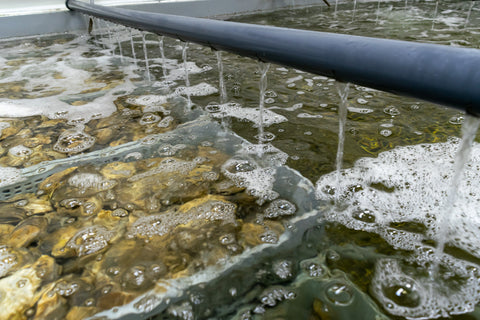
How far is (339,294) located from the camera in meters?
0.90

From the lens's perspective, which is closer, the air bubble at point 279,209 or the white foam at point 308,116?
the air bubble at point 279,209

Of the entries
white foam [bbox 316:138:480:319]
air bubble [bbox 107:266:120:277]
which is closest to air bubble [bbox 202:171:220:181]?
white foam [bbox 316:138:480:319]

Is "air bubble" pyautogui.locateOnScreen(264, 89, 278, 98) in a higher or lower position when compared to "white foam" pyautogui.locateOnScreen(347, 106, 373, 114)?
higher

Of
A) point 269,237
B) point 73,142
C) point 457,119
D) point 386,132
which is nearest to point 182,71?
point 73,142

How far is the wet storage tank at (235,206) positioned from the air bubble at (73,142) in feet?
0.04

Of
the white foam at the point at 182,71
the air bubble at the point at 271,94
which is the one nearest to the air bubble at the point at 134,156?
the air bubble at the point at 271,94

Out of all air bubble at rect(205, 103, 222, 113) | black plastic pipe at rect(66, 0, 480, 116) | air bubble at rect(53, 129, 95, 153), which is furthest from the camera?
air bubble at rect(205, 103, 222, 113)

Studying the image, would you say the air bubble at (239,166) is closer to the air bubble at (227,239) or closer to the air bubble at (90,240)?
the air bubble at (227,239)

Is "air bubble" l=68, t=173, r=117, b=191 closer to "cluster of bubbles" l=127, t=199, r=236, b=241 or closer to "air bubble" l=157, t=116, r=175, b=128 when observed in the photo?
"cluster of bubbles" l=127, t=199, r=236, b=241

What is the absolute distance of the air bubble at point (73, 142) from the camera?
169 cm

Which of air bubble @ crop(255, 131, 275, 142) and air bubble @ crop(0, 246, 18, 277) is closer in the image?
air bubble @ crop(0, 246, 18, 277)

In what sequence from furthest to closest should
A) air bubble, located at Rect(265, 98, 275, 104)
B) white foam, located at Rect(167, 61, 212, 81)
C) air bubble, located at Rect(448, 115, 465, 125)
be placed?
1. white foam, located at Rect(167, 61, 212, 81)
2. air bubble, located at Rect(265, 98, 275, 104)
3. air bubble, located at Rect(448, 115, 465, 125)

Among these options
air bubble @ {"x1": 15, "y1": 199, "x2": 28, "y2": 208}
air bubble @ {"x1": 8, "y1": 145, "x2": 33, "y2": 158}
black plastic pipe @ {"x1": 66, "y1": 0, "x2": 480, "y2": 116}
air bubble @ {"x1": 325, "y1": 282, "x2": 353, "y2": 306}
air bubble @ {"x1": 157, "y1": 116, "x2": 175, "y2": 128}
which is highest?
black plastic pipe @ {"x1": 66, "y1": 0, "x2": 480, "y2": 116}

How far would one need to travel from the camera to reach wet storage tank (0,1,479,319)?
909 mm
